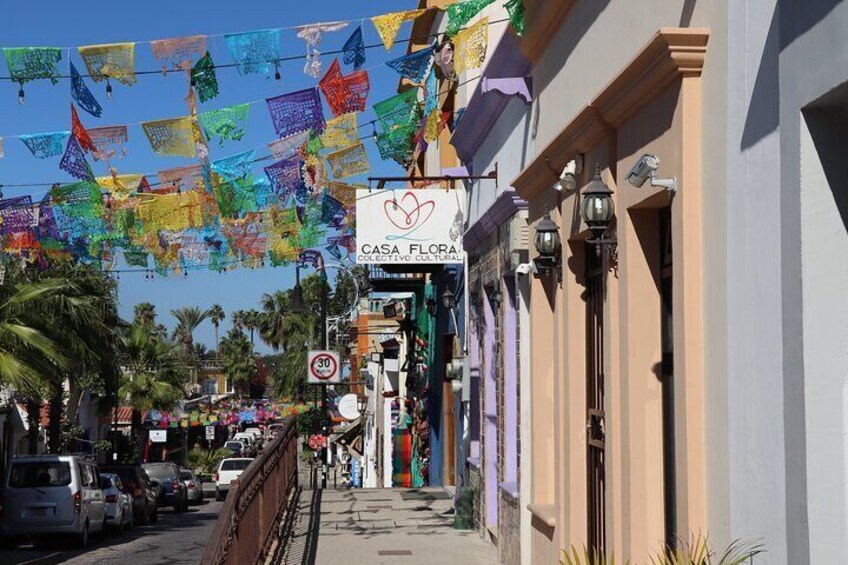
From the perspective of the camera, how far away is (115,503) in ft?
83.1

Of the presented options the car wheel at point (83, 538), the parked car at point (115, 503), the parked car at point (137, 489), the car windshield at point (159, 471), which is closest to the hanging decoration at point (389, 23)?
the car wheel at point (83, 538)

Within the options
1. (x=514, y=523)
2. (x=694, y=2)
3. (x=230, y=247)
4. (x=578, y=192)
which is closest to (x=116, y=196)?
(x=230, y=247)

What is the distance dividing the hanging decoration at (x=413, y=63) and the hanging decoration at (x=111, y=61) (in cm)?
285

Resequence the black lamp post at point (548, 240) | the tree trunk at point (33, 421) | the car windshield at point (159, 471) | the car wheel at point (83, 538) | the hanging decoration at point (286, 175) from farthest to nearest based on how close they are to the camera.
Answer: the car windshield at point (159, 471) < the tree trunk at point (33, 421) < the car wheel at point (83, 538) < the hanging decoration at point (286, 175) < the black lamp post at point (548, 240)

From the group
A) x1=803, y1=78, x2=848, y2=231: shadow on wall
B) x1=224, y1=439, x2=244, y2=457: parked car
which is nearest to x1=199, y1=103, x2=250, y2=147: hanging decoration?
x1=803, y1=78, x2=848, y2=231: shadow on wall

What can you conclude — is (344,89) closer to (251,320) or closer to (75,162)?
(75,162)

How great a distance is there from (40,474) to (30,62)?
1163cm

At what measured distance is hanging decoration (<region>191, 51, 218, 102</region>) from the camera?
1288 cm

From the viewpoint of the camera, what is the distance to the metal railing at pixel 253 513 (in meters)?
6.54

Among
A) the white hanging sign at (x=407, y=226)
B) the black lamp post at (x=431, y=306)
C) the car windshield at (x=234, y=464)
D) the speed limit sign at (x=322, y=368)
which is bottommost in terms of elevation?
the car windshield at (x=234, y=464)

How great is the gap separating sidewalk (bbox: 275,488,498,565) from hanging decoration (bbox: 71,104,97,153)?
19.0ft

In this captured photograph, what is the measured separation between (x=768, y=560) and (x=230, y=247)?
18.2m

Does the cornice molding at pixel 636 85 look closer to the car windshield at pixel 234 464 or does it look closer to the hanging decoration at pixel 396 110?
the hanging decoration at pixel 396 110

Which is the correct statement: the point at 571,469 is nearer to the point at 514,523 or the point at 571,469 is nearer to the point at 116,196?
the point at 514,523
